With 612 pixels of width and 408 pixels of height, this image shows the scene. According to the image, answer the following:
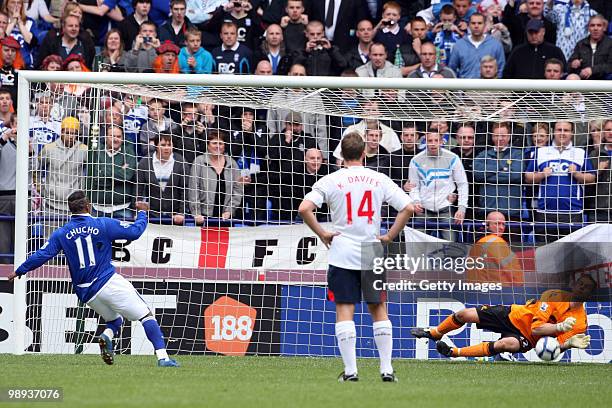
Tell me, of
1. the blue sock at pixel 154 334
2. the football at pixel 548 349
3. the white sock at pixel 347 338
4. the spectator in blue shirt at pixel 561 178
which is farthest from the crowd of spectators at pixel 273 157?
the white sock at pixel 347 338

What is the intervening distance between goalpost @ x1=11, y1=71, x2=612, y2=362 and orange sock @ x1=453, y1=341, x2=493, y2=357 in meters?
0.64

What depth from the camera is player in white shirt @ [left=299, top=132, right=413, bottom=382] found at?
9.82m

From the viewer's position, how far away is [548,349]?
12.7m

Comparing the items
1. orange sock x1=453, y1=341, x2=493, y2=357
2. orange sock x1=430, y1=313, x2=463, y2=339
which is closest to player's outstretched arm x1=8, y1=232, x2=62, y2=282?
orange sock x1=430, y1=313, x2=463, y2=339

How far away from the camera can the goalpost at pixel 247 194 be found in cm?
1401

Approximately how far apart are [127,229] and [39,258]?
95 cm

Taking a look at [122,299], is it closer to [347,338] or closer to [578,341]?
[347,338]

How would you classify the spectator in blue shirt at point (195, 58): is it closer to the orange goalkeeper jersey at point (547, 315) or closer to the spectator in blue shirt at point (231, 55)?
the spectator in blue shirt at point (231, 55)

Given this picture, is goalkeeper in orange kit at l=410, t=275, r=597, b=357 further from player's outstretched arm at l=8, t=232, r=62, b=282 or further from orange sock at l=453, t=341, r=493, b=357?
player's outstretched arm at l=8, t=232, r=62, b=282

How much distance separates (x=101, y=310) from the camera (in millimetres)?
12070

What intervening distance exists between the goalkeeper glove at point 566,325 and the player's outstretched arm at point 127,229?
4719 millimetres

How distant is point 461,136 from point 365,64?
2795 mm

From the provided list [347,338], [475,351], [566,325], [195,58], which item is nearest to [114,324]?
[347,338]

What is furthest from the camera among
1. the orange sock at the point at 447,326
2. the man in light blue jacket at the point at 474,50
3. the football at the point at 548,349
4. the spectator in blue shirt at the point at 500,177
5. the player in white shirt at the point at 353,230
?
the man in light blue jacket at the point at 474,50
